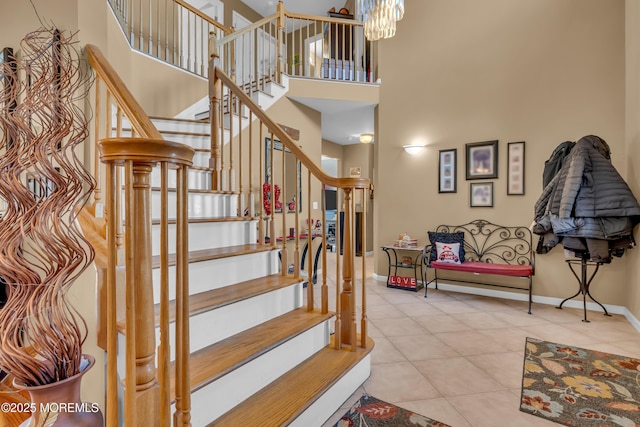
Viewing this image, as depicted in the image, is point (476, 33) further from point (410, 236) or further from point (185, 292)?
point (185, 292)

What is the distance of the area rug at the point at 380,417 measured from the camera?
1.61 meters

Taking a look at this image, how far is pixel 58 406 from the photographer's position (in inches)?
37.9

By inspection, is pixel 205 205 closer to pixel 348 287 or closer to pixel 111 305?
pixel 348 287

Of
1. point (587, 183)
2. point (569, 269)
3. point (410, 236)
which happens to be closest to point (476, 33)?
point (587, 183)

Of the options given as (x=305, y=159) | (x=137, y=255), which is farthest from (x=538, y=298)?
(x=137, y=255)

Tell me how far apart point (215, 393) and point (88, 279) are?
1048 millimetres

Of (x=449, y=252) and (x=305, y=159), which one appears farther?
(x=449, y=252)

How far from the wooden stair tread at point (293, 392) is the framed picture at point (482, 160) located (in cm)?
308

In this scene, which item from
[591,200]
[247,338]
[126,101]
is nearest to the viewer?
[126,101]

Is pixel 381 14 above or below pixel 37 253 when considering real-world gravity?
above

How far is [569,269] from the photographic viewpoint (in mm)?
3574

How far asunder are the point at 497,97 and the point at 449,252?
204 centimetres

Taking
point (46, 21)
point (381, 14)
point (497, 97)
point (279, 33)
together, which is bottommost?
point (46, 21)

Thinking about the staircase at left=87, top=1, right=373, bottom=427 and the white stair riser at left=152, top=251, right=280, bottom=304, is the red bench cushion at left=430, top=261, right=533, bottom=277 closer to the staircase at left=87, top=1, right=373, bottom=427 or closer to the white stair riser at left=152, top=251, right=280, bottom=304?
the staircase at left=87, top=1, right=373, bottom=427
